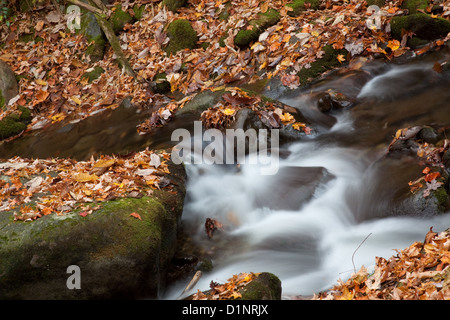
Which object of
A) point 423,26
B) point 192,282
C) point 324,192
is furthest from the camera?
point 423,26

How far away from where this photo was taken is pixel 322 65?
905 centimetres

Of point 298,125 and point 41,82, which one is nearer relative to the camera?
point 298,125

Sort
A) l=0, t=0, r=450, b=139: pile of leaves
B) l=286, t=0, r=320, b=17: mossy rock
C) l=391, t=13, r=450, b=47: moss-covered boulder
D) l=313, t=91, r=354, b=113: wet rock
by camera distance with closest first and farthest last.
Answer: l=313, t=91, r=354, b=113: wet rock → l=391, t=13, r=450, b=47: moss-covered boulder → l=0, t=0, r=450, b=139: pile of leaves → l=286, t=0, r=320, b=17: mossy rock

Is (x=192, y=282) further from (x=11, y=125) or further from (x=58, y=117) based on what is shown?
(x=11, y=125)

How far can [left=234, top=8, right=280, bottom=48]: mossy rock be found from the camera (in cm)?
1008

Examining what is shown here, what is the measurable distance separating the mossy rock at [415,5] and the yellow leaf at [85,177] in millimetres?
7376

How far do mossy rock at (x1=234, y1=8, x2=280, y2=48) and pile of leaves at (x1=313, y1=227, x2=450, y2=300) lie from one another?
695 centimetres

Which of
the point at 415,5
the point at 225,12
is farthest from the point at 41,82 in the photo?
the point at 415,5

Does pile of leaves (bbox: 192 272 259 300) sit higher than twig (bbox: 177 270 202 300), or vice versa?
twig (bbox: 177 270 202 300)

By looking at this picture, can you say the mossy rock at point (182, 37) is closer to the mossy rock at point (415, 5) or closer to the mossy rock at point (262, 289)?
the mossy rock at point (415, 5)

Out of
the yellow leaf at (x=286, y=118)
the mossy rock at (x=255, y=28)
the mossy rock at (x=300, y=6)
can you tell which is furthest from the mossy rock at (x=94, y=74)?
the yellow leaf at (x=286, y=118)

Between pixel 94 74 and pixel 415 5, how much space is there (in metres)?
7.92

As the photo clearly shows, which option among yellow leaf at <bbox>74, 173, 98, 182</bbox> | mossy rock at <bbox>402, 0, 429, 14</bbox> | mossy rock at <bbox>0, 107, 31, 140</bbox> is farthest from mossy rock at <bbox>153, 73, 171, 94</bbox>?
mossy rock at <bbox>402, 0, 429, 14</bbox>

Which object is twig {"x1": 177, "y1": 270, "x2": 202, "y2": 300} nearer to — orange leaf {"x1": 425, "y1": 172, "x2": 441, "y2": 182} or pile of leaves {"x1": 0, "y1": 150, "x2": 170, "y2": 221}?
pile of leaves {"x1": 0, "y1": 150, "x2": 170, "y2": 221}
